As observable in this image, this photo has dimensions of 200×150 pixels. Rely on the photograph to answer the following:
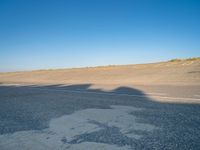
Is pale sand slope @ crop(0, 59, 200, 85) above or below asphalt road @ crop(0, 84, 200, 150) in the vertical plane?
above

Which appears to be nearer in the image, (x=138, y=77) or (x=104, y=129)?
(x=104, y=129)

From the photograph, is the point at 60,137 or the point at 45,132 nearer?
the point at 60,137

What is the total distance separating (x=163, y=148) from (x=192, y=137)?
2.44 feet

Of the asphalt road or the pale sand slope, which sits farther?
the pale sand slope

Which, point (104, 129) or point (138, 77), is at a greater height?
point (138, 77)

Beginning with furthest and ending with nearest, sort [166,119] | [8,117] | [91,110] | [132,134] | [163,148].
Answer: [91,110] < [8,117] < [166,119] < [132,134] < [163,148]

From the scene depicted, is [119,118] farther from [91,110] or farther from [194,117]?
[194,117]

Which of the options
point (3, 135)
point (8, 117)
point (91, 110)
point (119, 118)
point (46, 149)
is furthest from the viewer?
point (91, 110)

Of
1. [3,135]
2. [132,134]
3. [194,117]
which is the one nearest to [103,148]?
[132,134]

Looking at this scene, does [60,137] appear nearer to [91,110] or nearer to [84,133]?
[84,133]

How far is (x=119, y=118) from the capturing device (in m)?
5.23

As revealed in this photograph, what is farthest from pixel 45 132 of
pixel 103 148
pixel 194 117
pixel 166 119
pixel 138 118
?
pixel 194 117

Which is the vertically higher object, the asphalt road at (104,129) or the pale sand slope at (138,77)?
the pale sand slope at (138,77)

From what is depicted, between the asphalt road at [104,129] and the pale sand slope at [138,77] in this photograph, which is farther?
the pale sand slope at [138,77]
